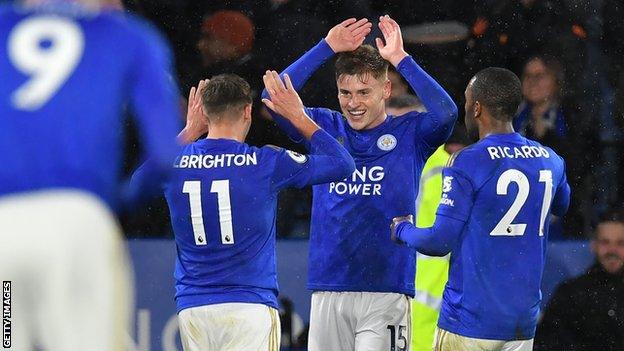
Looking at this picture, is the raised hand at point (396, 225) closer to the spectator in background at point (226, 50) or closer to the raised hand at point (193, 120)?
the raised hand at point (193, 120)

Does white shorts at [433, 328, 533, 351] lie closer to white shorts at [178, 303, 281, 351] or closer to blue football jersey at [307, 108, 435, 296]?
blue football jersey at [307, 108, 435, 296]

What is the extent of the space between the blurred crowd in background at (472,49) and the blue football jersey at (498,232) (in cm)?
215

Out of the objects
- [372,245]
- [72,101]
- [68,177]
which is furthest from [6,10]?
[372,245]

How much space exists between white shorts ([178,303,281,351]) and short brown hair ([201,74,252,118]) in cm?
72

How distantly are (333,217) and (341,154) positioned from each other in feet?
1.60

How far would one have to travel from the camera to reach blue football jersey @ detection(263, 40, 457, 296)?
16.5 feet

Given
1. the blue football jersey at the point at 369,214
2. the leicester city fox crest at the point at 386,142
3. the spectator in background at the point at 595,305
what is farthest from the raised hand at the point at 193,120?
the spectator in background at the point at 595,305

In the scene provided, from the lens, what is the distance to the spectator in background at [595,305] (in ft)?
21.0

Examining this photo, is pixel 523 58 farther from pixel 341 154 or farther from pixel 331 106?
pixel 341 154

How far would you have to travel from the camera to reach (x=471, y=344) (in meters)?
4.63

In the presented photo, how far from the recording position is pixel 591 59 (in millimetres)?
6969

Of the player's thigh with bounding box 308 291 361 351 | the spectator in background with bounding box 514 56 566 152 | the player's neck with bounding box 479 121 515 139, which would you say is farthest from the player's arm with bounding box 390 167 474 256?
the spectator in background with bounding box 514 56 566 152

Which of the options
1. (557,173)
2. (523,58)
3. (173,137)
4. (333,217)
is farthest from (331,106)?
(173,137)

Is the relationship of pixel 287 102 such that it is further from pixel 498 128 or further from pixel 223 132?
pixel 498 128
